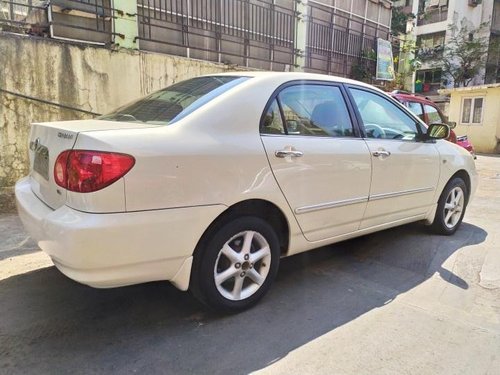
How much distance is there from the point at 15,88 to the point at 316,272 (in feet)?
13.9

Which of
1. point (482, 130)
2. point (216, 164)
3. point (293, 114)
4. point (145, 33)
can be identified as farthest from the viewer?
point (482, 130)

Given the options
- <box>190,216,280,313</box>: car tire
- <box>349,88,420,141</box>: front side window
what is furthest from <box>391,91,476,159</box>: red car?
<box>190,216,280,313</box>: car tire

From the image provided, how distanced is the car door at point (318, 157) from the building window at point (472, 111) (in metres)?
18.3

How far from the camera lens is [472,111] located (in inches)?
753

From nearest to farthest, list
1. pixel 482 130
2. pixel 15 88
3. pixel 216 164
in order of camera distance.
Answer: pixel 216 164
pixel 15 88
pixel 482 130

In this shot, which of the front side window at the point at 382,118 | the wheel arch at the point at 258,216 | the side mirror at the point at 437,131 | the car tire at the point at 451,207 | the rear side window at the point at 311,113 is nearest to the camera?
the wheel arch at the point at 258,216

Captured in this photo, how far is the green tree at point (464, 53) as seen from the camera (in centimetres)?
2964

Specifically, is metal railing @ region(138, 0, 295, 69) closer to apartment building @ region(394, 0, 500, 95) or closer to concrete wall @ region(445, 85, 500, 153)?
concrete wall @ region(445, 85, 500, 153)

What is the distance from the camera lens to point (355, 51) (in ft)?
39.4

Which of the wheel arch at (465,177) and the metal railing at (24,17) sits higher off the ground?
the metal railing at (24,17)

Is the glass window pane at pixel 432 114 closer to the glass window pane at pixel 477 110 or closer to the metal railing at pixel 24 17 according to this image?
the metal railing at pixel 24 17

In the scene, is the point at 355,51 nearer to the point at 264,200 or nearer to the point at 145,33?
the point at 145,33

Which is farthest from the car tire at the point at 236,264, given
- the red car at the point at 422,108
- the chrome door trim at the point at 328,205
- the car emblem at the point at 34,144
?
the red car at the point at 422,108

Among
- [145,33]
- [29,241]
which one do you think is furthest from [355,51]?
[29,241]
